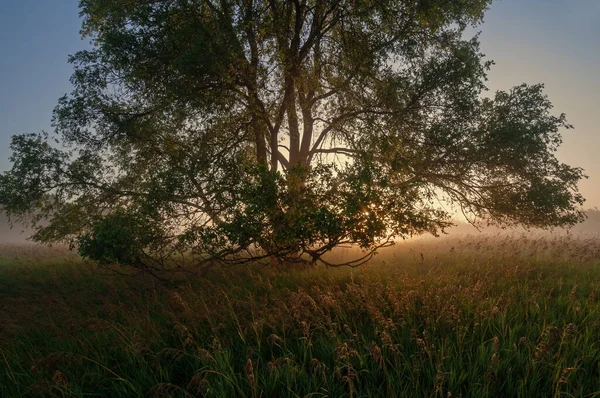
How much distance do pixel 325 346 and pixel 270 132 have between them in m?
10.6

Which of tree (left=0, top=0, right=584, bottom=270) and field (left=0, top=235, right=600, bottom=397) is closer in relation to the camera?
field (left=0, top=235, right=600, bottom=397)

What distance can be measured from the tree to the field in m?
1.98

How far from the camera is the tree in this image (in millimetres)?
9945

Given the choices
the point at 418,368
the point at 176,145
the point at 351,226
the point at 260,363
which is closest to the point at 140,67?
the point at 176,145

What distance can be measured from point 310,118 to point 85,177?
28.4ft

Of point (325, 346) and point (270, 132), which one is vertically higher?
point (270, 132)

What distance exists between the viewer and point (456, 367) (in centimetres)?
468

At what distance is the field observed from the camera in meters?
4.45

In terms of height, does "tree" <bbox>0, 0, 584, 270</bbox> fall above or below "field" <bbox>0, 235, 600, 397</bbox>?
above

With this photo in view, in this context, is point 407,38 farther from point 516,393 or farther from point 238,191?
point 516,393

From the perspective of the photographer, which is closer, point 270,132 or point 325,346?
point 325,346

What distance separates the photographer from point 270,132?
14.7 meters

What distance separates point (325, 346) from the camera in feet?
17.2

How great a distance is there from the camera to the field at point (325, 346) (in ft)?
14.6
